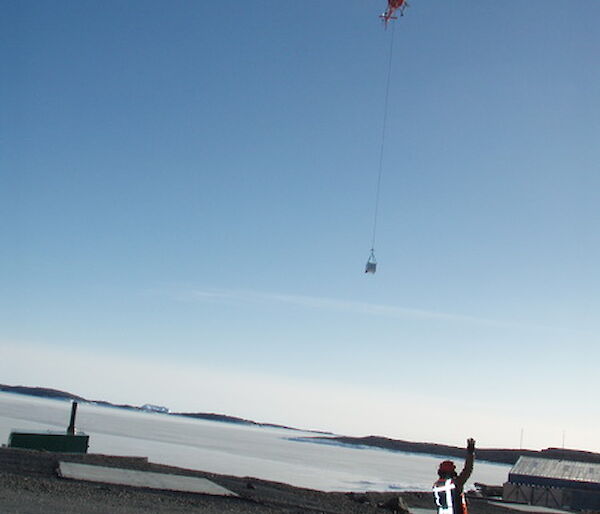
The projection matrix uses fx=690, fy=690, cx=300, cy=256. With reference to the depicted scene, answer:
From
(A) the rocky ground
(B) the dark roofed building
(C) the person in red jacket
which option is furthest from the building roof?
(C) the person in red jacket

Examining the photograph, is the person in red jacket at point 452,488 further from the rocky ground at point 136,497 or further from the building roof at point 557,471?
the building roof at point 557,471

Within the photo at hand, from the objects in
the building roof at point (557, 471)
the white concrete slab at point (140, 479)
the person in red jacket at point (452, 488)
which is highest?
the person in red jacket at point (452, 488)

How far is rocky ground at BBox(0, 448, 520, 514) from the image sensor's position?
17.9 meters

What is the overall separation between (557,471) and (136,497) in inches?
1129

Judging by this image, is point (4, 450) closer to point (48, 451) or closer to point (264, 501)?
point (48, 451)

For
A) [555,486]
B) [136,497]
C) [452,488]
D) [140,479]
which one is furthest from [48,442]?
[452,488]

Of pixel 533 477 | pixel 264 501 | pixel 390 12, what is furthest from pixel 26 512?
pixel 533 477

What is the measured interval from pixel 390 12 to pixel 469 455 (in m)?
16.9

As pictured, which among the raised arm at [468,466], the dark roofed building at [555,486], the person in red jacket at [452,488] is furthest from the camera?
the dark roofed building at [555,486]

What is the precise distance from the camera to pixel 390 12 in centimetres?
2230

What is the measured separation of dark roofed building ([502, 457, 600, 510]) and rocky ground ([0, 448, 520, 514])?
7.40 metres

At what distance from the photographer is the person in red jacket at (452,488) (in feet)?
29.8

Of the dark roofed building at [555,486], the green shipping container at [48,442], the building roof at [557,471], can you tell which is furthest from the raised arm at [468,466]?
the building roof at [557,471]

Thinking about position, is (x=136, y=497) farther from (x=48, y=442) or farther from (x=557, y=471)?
(x=557, y=471)
